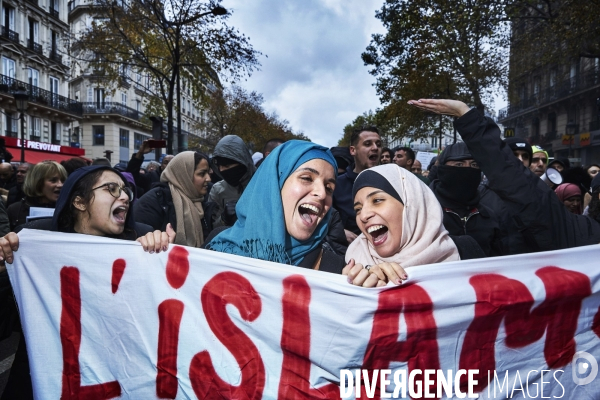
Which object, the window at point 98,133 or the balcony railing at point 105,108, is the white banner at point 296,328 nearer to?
the balcony railing at point 105,108

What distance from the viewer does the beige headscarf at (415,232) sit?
7.01 feet

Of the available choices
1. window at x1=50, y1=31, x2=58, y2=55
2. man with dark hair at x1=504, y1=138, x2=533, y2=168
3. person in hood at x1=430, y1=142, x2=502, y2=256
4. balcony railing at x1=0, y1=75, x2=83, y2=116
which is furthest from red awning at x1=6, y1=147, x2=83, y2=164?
person in hood at x1=430, y1=142, x2=502, y2=256

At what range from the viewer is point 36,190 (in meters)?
4.10

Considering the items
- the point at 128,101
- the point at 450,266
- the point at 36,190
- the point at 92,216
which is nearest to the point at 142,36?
the point at 36,190

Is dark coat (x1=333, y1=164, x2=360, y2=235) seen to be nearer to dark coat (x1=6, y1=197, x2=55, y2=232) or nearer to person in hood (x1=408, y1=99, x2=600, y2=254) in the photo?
person in hood (x1=408, y1=99, x2=600, y2=254)

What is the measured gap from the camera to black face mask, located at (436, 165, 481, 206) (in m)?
3.12

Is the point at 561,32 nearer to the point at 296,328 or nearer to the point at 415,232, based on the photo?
the point at 415,232

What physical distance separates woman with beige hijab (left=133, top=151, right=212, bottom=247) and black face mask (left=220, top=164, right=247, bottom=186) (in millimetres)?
219

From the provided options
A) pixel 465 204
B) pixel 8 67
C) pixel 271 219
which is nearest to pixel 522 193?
pixel 465 204

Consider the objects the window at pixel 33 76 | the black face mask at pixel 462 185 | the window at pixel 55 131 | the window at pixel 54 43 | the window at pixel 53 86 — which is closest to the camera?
the black face mask at pixel 462 185

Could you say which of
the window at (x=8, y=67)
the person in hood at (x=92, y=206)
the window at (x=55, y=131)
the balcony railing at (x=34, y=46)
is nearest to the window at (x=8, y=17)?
the balcony railing at (x=34, y=46)

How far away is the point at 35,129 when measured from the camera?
108 feet

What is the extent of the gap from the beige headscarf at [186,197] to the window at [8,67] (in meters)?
30.4

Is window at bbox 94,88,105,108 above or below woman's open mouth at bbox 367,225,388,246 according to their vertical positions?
above
